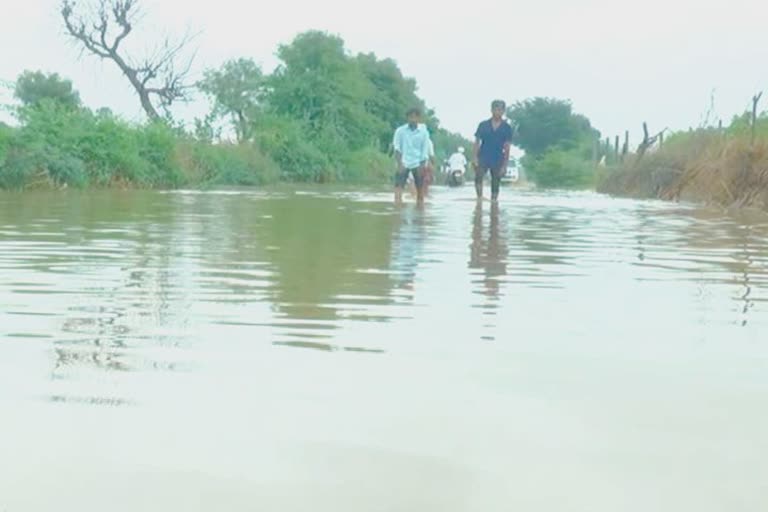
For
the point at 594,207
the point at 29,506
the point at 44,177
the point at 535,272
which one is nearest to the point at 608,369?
the point at 29,506

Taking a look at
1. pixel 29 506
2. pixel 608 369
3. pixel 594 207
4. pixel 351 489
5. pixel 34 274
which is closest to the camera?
pixel 29 506

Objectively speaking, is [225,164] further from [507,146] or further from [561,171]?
[507,146]

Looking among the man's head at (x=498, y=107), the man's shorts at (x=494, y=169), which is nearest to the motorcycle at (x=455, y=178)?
the man's shorts at (x=494, y=169)

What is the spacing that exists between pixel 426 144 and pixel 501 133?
1.09m

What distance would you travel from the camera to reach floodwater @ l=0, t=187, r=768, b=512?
295cm

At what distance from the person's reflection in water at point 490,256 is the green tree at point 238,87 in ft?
134

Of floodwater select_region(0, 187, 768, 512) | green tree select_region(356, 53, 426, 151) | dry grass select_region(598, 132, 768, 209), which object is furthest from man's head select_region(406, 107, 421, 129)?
green tree select_region(356, 53, 426, 151)

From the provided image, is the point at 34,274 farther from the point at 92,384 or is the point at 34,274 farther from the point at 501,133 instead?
the point at 501,133

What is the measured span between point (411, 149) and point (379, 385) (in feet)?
53.7

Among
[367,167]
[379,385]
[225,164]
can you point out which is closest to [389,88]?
[367,167]

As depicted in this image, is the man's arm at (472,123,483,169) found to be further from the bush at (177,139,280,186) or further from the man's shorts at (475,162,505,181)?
the bush at (177,139,280,186)

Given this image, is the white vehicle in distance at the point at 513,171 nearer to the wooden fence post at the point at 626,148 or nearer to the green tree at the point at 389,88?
the green tree at the point at 389,88

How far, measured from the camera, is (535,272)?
8000 mm

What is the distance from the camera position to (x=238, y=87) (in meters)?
75.9
